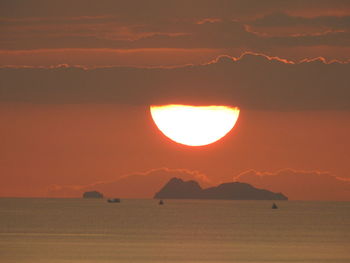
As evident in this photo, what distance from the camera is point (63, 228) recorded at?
137375 millimetres

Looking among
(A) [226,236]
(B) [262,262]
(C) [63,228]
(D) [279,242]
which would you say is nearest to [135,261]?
(B) [262,262]

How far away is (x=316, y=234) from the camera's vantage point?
124500 mm

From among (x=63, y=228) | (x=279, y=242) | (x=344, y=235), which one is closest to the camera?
(x=279, y=242)

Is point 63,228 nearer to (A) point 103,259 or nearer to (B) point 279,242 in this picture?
(B) point 279,242

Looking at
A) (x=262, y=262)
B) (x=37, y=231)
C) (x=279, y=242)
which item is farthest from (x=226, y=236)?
(x=262, y=262)

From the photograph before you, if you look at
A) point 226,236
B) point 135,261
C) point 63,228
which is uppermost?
point 63,228

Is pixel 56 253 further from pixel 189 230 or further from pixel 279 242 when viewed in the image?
pixel 189 230

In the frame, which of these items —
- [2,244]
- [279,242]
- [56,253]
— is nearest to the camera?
[56,253]

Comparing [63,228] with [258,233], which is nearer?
[258,233]

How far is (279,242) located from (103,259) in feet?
99.9

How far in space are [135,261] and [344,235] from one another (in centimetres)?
5116

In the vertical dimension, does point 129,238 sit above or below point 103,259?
above

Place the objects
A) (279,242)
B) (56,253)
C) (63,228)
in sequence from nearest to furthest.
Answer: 1. (56,253)
2. (279,242)
3. (63,228)

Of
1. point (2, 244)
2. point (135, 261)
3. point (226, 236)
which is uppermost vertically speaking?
point (226, 236)
